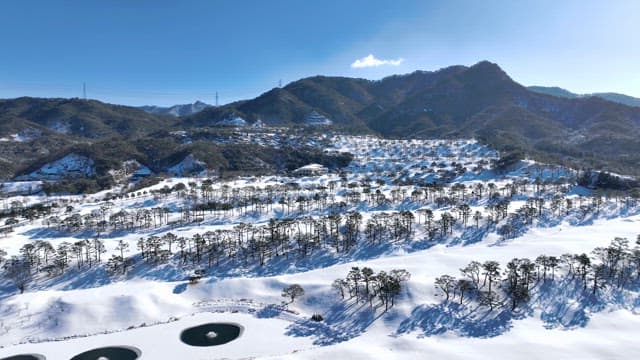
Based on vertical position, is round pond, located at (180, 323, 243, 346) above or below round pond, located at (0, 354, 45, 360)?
above

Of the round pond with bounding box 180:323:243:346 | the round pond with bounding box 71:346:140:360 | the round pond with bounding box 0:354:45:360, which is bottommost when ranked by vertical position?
the round pond with bounding box 0:354:45:360

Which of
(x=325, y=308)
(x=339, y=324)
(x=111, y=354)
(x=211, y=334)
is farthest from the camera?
(x=325, y=308)

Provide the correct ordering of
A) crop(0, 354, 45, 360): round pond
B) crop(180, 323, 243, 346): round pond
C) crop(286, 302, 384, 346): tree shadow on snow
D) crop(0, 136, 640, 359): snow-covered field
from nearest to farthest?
1. crop(0, 136, 640, 359): snow-covered field
2. crop(0, 354, 45, 360): round pond
3. crop(180, 323, 243, 346): round pond
4. crop(286, 302, 384, 346): tree shadow on snow

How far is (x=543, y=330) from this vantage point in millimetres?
56906

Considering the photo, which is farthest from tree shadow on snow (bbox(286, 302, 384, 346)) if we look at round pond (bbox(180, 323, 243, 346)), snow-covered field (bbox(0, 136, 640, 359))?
round pond (bbox(180, 323, 243, 346))

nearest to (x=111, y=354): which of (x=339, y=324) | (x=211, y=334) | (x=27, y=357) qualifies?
(x=27, y=357)

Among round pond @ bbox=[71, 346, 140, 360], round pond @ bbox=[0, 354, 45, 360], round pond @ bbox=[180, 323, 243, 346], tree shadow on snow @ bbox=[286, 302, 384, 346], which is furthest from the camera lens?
tree shadow on snow @ bbox=[286, 302, 384, 346]

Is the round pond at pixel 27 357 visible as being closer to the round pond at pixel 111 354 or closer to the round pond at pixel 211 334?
the round pond at pixel 111 354

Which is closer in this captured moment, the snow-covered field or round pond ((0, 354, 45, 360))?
the snow-covered field

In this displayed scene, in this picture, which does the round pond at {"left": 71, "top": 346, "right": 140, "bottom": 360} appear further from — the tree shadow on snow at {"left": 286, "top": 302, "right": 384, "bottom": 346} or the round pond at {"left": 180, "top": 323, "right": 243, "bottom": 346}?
the tree shadow on snow at {"left": 286, "top": 302, "right": 384, "bottom": 346}

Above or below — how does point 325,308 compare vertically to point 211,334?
above

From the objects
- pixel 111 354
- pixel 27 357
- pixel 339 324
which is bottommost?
pixel 27 357

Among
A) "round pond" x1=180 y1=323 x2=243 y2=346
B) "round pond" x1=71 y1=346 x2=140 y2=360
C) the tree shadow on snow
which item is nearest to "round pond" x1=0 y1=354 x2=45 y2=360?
"round pond" x1=71 y1=346 x2=140 y2=360

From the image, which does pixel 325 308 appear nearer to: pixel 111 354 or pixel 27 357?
pixel 111 354
